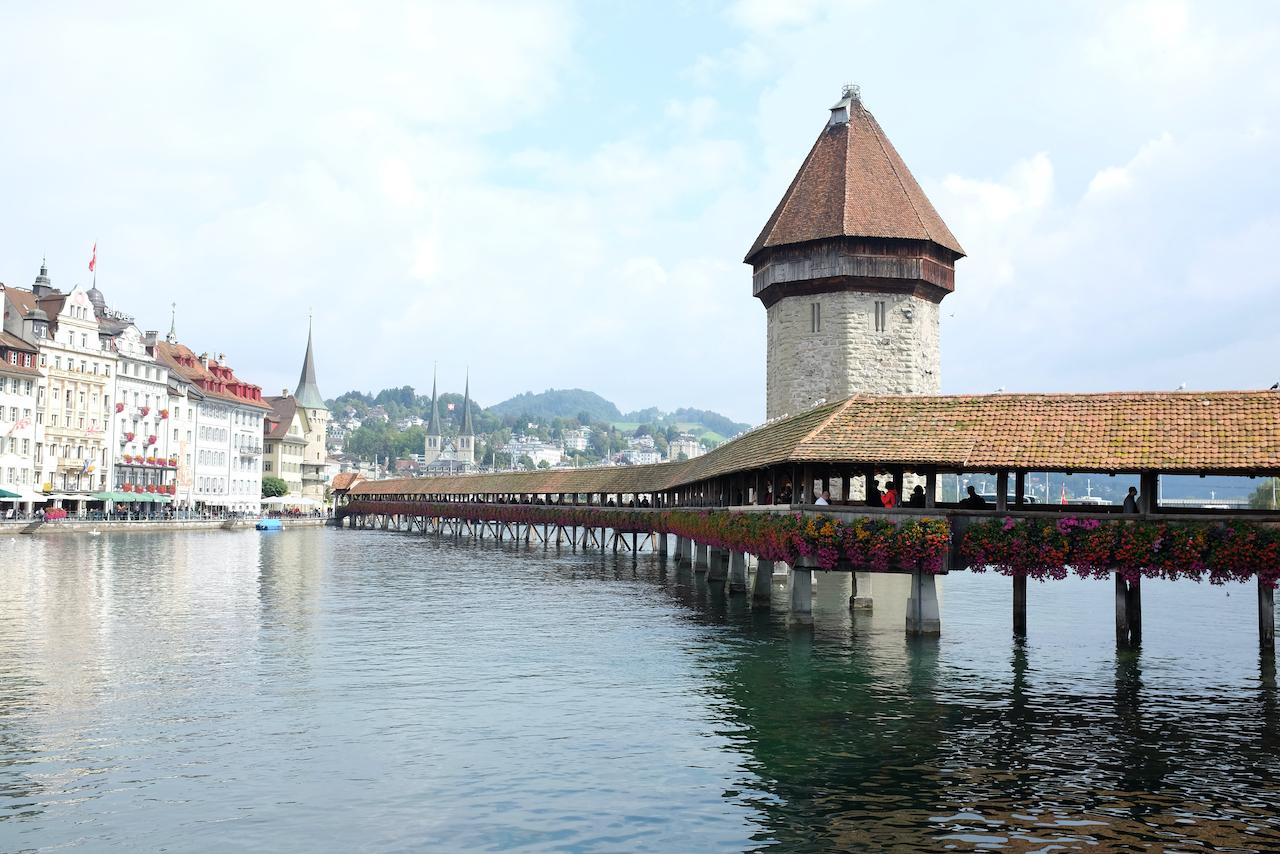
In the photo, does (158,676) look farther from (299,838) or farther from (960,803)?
(960,803)

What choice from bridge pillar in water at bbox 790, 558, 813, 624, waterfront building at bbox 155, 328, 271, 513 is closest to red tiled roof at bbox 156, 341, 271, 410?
waterfront building at bbox 155, 328, 271, 513

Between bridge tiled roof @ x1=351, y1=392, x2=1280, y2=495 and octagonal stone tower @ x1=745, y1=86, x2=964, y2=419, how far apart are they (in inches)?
1071

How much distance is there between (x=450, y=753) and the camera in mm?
16172

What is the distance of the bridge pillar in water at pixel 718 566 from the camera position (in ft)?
153

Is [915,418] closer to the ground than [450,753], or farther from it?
farther from it

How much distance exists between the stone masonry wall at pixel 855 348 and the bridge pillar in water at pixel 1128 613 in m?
Answer: 28.5

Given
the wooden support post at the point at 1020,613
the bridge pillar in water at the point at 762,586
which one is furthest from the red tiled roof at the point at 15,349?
the wooden support post at the point at 1020,613

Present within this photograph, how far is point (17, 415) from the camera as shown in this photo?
8438 cm

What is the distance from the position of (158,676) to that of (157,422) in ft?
295

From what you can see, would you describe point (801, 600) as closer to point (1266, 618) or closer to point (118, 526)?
point (1266, 618)

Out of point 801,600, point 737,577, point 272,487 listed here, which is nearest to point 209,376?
point 272,487

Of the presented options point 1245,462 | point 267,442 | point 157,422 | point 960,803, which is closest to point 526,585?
point 1245,462

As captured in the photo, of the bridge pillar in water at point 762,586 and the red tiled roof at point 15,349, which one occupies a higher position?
the red tiled roof at point 15,349

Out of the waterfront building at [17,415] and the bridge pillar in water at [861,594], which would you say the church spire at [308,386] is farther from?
the bridge pillar in water at [861,594]
